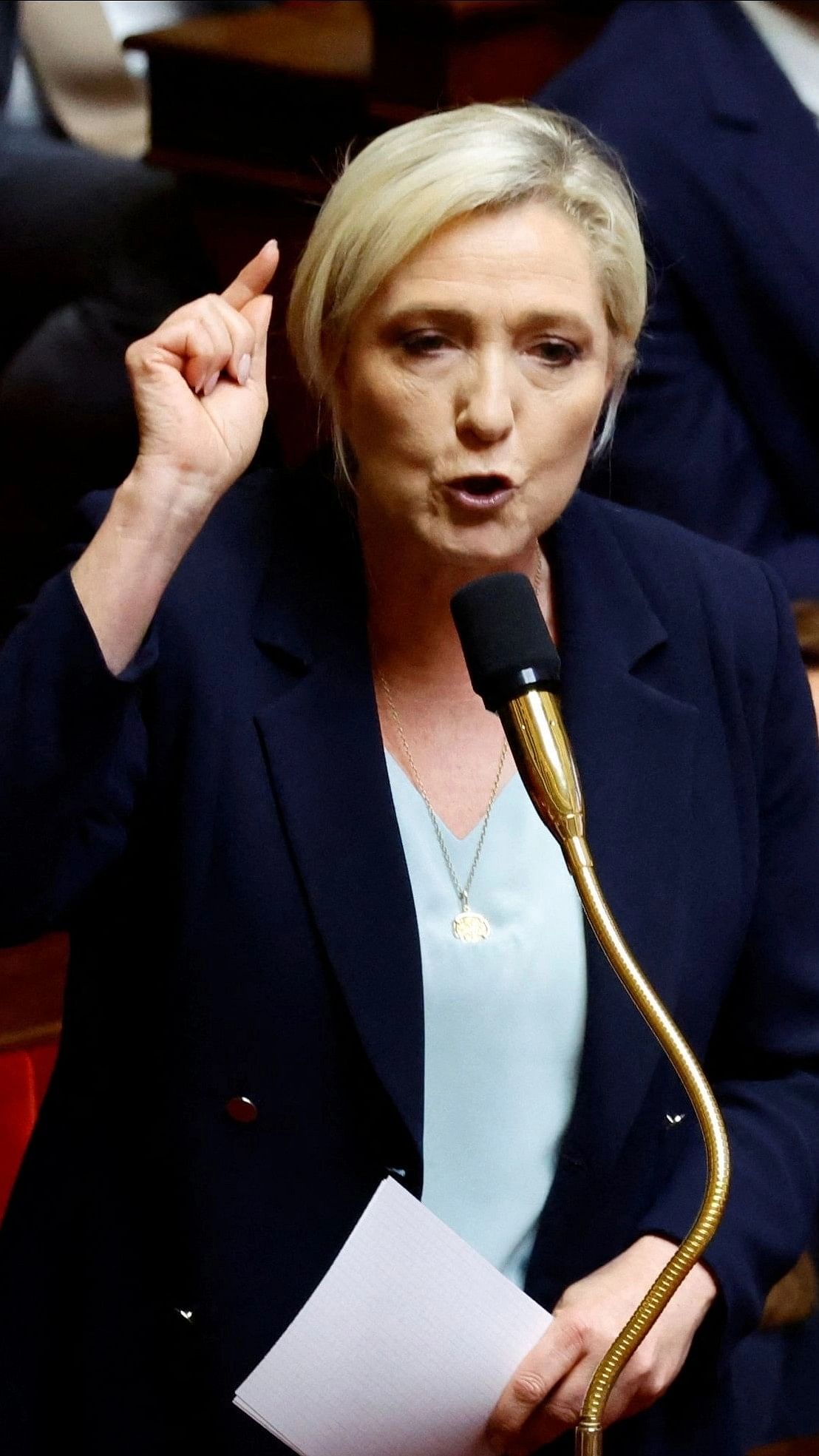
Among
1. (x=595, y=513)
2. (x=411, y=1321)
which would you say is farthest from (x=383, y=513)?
(x=411, y=1321)

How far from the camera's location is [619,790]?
51.1 inches

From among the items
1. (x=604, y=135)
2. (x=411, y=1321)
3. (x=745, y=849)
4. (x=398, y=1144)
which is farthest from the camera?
(x=604, y=135)

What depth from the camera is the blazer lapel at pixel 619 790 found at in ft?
4.07

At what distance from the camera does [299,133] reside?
6.95 feet

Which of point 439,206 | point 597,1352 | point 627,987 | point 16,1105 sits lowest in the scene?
point 16,1105

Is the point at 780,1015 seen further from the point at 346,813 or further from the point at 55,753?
the point at 55,753

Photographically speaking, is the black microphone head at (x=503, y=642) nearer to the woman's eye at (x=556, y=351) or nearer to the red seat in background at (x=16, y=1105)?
the woman's eye at (x=556, y=351)

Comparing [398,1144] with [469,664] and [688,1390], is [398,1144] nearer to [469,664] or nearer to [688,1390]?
[688,1390]

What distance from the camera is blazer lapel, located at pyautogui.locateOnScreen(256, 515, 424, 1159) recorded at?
1.19 meters

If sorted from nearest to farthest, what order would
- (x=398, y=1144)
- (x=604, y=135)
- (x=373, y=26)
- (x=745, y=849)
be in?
(x=398, y=1144) → (x=745, y=849) → (x=604, y=135) → (x=373, y=26)

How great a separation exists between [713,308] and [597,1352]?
1.00 metres

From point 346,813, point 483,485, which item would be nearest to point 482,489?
point 483,485

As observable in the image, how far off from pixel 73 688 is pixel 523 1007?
1.16ft

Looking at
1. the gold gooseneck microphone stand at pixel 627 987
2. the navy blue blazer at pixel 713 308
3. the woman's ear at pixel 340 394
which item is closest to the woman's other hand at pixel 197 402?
the woman's ear at pixel 340 394
